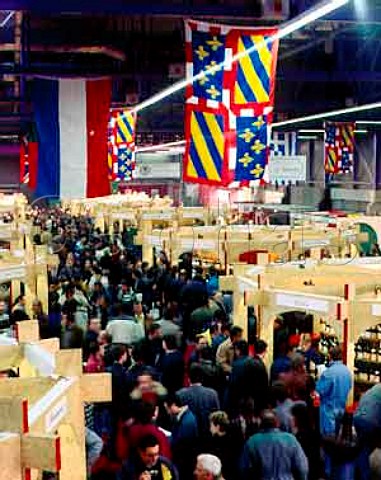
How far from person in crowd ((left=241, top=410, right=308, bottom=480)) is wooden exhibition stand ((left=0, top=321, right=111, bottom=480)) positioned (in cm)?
154

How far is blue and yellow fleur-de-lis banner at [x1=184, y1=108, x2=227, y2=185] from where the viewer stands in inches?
412

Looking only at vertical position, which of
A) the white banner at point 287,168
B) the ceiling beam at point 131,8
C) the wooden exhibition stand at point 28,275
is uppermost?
the ceiling beam at point 131,8

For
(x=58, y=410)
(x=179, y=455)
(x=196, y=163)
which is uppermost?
(x=196, y=163)

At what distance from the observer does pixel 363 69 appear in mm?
19891

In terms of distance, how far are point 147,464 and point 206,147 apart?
578cm

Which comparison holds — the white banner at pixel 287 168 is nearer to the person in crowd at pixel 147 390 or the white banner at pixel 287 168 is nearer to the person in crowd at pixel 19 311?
the person in crowd at pixel 19 311

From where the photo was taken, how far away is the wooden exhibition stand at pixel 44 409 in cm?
360

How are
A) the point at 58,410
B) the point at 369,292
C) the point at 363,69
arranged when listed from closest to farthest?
the point at 58,410, the point at 369,292, the point at 363,69

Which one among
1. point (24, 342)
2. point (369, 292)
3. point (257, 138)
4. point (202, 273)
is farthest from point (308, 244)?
point (24, 342)

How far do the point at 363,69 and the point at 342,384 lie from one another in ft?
44.7

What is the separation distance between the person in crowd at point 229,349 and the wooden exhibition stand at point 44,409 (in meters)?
3.15

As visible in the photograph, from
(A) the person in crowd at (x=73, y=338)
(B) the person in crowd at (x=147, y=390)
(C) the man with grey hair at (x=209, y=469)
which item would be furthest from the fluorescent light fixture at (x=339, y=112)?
(C) the man with grey hair at (x=209, y=469)

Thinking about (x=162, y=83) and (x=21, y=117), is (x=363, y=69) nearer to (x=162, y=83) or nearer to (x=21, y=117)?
(x=162, y=83)

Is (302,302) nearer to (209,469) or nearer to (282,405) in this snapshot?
(282,405)
